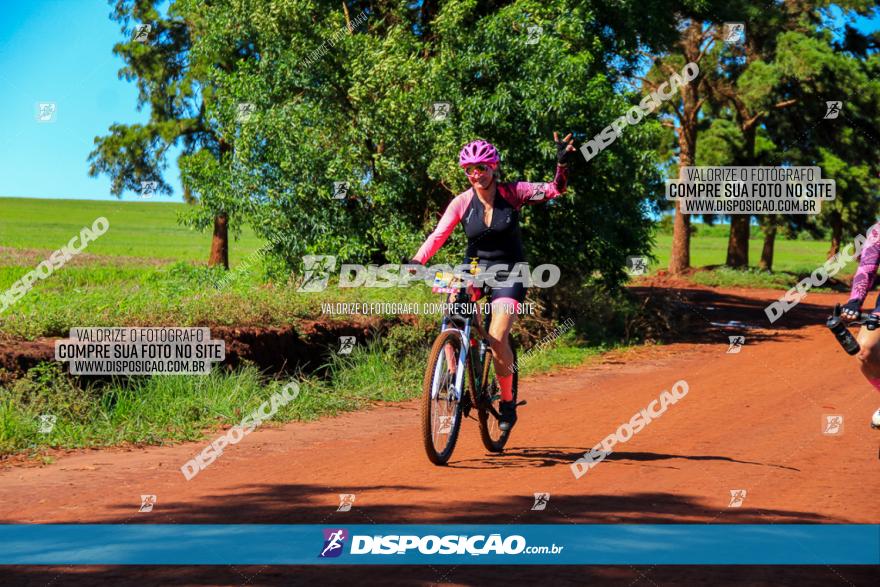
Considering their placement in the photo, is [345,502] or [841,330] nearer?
[841,330]

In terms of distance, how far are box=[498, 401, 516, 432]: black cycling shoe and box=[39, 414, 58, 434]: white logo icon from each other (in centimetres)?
398

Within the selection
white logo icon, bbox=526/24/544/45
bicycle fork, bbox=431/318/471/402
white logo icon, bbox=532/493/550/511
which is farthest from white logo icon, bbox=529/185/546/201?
white logo icon, bbox=526/24/544/45

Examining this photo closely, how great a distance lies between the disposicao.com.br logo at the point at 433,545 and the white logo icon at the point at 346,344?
22.4 feet

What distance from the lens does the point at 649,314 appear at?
63.3 ft

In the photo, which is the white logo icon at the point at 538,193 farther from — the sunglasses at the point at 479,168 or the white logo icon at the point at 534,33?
the white logo icon at the point at 534,33

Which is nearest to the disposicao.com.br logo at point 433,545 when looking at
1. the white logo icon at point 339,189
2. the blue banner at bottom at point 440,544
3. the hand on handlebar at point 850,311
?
the blue banner at bottom at point 440,544

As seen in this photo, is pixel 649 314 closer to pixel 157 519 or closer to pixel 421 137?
pixel 421 137

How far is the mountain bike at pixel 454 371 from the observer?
7457 millimetres

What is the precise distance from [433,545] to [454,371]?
2.34 meters

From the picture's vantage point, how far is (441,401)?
25.1 feet

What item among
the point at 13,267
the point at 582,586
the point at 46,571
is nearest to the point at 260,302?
the point at 46,571

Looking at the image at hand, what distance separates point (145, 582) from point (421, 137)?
39.8ft

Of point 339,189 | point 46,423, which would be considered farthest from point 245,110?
point 46,423

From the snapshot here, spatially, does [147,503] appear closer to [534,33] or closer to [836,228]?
[534,33]
